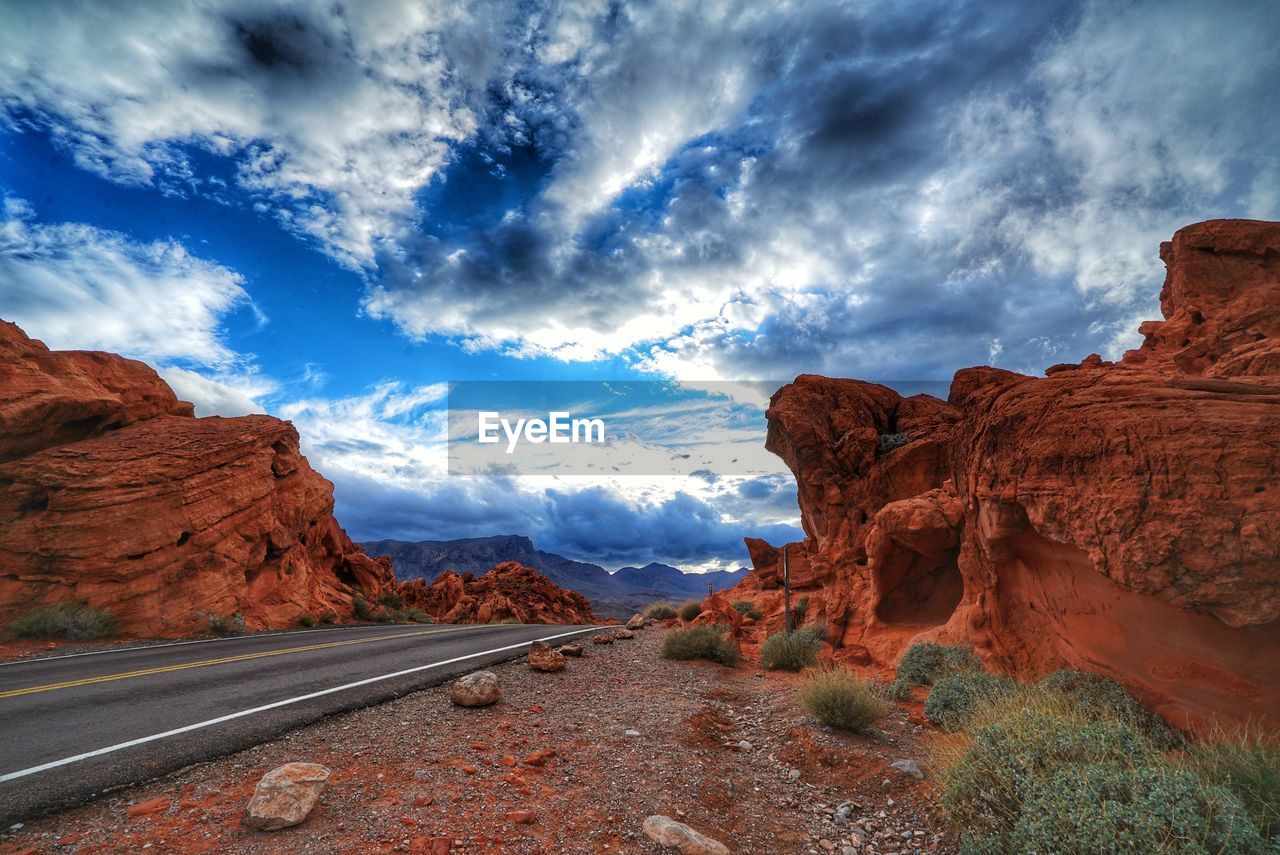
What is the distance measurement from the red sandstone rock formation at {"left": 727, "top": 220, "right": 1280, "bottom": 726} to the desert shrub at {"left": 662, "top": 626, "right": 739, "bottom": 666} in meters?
3.17

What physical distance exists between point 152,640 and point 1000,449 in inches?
874

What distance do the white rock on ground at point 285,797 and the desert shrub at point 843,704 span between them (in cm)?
630

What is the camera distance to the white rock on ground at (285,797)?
12.7ft

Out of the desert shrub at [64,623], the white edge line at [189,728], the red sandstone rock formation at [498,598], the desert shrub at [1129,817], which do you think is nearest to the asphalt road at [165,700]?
the white edge line at [189,728]

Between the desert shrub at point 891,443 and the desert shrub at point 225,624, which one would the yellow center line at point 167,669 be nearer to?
the desert shrub at point 225,624

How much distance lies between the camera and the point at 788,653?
44.2 ft

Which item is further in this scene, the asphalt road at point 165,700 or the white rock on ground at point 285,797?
the asphalt road at point 165,700

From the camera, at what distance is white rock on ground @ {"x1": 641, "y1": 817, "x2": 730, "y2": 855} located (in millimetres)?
4039

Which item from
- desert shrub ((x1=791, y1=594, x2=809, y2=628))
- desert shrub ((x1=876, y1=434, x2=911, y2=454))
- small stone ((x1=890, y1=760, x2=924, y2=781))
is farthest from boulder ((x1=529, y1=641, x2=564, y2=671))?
desert shrub ((x1=876, y1=434, x2=911, y2=454))

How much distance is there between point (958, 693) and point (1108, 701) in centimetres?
196

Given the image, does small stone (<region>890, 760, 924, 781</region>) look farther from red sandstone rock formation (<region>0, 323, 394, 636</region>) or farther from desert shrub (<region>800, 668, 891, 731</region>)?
red sandstone rock formation (<region>0, 323, 394, 636</region>)

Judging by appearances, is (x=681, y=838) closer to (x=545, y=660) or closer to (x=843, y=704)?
(x=843, y=704)

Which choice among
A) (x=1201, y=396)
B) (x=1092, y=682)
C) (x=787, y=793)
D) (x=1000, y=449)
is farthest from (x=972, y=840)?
(x=1000, y=449)

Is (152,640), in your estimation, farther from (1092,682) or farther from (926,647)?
(1092,682)
